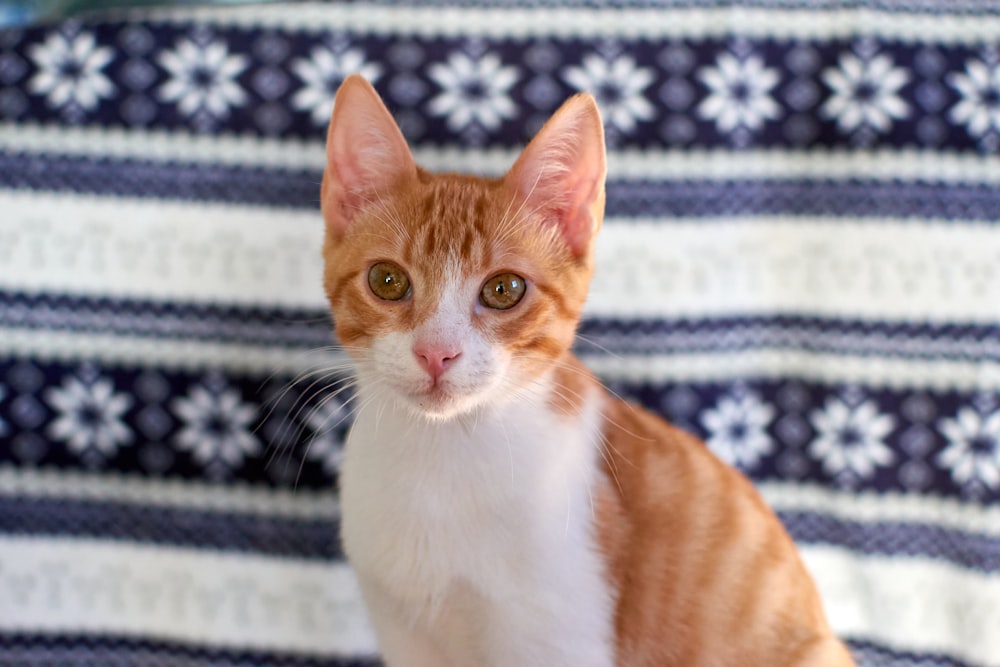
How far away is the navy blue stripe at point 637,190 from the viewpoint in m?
1.45

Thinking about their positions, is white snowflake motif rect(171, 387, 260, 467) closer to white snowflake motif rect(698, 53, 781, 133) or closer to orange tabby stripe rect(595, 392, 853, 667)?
orange tabby stripe rect(595, 392, 853, 667)

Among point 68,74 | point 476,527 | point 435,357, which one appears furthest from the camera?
point 68,74

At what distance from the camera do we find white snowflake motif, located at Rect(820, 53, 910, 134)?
148 cm

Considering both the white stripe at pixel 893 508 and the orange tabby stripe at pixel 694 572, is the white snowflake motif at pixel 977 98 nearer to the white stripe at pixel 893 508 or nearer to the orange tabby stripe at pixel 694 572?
the white stripe at pixel 893 508

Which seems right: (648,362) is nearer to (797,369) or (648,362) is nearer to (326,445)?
(797,369)

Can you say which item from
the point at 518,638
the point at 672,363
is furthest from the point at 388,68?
the point at 518,638

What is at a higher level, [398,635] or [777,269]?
[777,269]

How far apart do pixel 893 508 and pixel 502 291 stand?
35.8 inches

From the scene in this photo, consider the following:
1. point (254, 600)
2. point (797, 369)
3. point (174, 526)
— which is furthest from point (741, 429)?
point (174, 526)

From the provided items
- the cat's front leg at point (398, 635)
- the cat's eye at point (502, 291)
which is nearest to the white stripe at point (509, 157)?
the cat's eye at point (502, 291)

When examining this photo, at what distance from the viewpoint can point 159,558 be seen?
4.85 feet

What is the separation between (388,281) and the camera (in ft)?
3.33

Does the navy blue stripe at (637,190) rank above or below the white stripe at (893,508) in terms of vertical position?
above

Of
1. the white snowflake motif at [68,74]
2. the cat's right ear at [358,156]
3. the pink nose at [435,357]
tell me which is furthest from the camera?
the white snowflake motif at [68,74]
